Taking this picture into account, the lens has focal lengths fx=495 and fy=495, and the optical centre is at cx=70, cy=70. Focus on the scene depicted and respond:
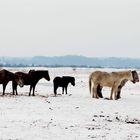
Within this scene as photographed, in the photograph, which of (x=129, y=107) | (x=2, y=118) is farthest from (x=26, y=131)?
(x=129, y=107)

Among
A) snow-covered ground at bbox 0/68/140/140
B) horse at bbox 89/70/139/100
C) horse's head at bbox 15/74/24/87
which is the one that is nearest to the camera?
snow-covered ground at bbox 0/68/140/140

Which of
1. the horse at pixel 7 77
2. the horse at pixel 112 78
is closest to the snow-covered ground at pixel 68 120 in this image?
the horse at pixel 112 78

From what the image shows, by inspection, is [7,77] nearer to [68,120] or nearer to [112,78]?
[112,78]

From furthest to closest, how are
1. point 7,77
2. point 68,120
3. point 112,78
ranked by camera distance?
1. point 7,77
2. point 112,78
3. point 68,120

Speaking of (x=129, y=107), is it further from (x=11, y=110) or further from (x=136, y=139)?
(x=136, y=139)

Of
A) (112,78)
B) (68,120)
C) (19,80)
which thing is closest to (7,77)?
(19,80)

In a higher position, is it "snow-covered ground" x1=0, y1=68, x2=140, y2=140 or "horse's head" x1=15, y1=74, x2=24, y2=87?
"horse's head" x1=15, y1=74, x2=24, y2=87

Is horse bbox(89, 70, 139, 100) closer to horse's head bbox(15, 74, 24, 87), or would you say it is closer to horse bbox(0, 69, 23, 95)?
horse's head bbox(15, 74, 24, 87)

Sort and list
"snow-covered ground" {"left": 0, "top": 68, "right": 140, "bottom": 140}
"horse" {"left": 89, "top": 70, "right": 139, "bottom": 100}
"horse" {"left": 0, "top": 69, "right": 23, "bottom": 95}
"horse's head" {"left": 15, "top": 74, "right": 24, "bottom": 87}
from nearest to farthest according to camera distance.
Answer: "snow-covered ground" {"left": 0, "top": 68, "right": 140, "bottom": 140} < "horse" {"left": 89, "top": 70, "right": 139, "bottom": 100} < "horse" {"left": 0, "top": 69, "right": 23, "bottom": 95} < "horse's head" {"left": 15, "top": 74, "right": 24, "bottom": 87}

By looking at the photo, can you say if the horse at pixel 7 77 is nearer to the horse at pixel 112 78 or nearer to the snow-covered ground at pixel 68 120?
the snow-covered ground at pixel 68 120

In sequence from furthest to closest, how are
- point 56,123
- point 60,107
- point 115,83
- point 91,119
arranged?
point 115,83 → point 60,107 → point 91,119 → point 56,123

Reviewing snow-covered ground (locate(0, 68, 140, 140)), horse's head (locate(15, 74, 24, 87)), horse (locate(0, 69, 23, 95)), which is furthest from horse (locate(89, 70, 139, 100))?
horse (locate(0, 69, 23, 95))

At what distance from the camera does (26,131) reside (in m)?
17.2

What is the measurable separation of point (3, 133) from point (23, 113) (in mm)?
5211
